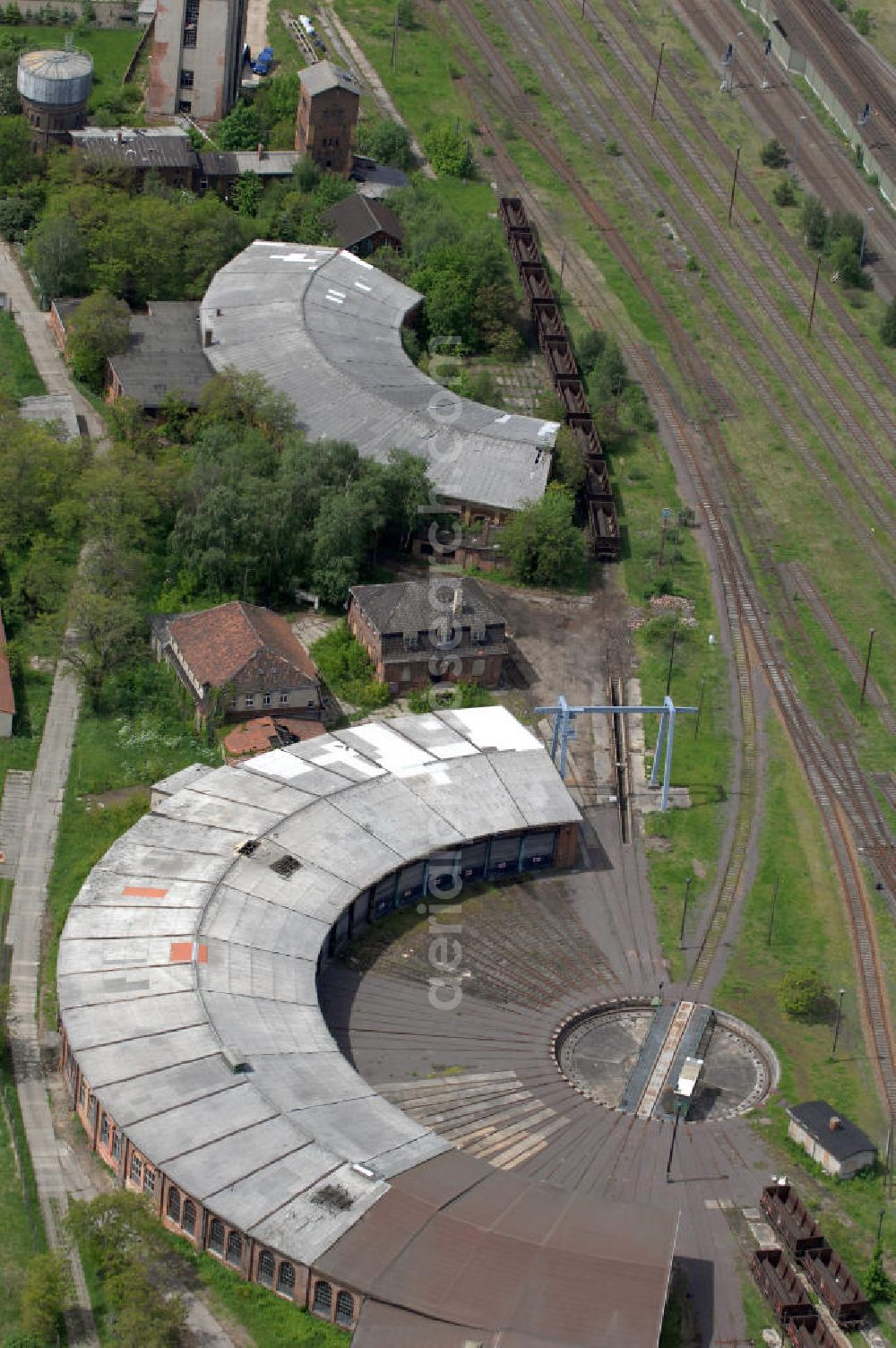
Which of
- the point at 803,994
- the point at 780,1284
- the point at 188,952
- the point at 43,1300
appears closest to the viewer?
the point at 43,1300

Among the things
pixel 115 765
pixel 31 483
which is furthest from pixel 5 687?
pixel 31 483

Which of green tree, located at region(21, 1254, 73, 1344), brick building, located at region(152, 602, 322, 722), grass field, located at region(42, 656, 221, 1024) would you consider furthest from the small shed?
brick building, located at region(152, 602, 322, 722)

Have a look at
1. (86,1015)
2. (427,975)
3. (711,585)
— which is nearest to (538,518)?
(711,585)

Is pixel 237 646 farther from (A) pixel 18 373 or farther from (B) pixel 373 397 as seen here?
(A) pixel 18 373

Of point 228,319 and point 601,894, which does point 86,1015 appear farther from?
point 228,319

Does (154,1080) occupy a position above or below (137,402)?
below

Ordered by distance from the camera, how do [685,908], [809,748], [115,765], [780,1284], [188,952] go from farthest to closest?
[809,748]
[115,765]
[685,908]
[188,952]
[780,1284]
